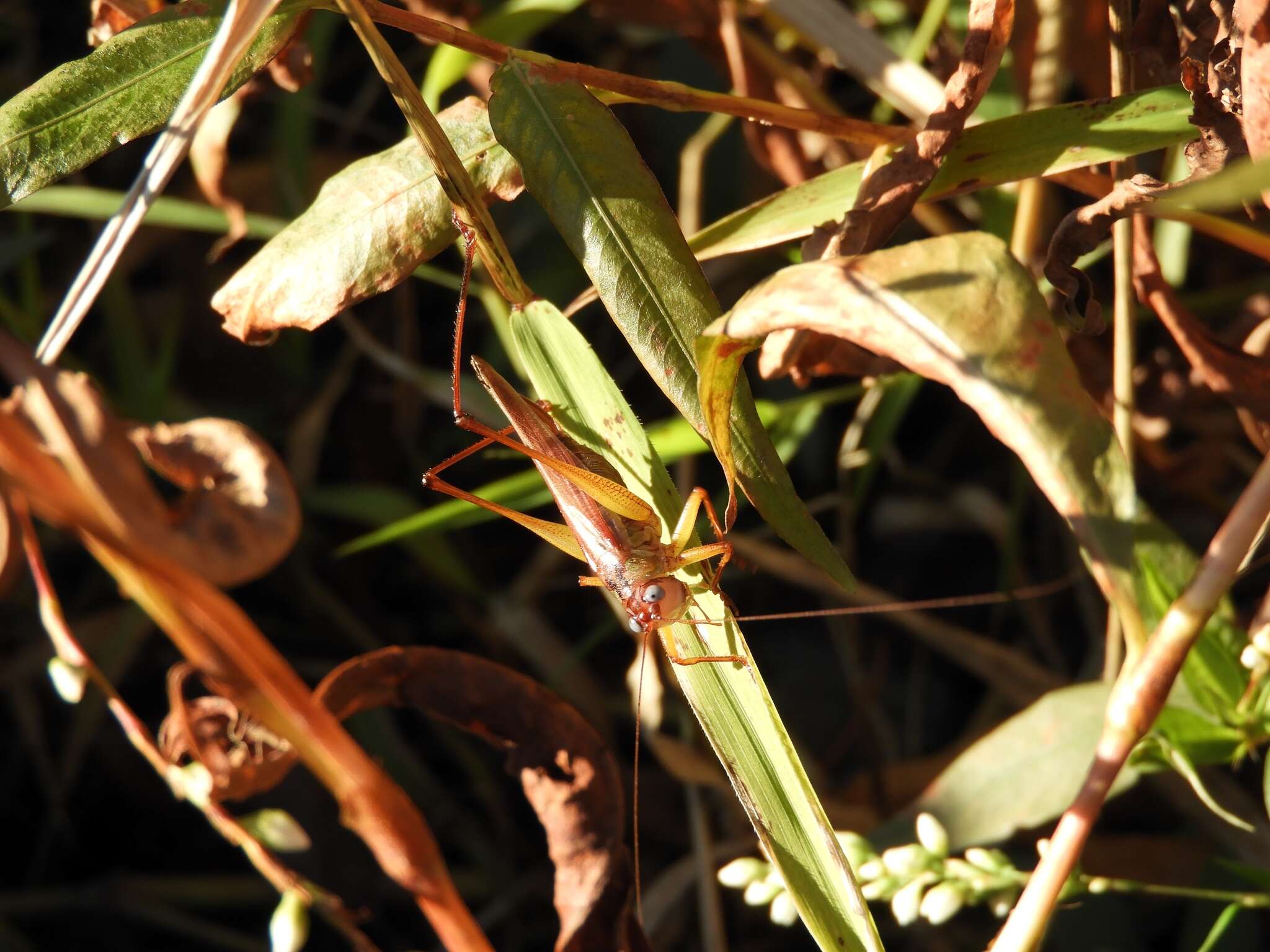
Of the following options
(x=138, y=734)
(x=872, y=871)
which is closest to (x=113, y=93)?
(x=138, y=734)

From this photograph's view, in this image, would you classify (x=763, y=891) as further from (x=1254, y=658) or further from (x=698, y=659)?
(x=1254, y=658)

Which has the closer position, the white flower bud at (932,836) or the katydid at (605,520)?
the white flower bud at (932,836)

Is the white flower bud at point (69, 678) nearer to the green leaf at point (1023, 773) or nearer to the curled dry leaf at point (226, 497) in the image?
the curled dry leaf at point (226, 497)

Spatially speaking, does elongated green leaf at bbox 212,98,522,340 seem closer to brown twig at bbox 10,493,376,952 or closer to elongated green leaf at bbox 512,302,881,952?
elongated green leaf at bbox 512,302,881,952

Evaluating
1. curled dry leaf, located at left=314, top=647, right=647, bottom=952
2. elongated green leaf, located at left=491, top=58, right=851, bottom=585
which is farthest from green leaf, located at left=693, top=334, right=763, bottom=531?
curled dry leaf, located at left=314, top=647, right=647, bottom=952

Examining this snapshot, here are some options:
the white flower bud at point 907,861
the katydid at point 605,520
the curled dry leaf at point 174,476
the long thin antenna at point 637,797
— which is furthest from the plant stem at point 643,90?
the white flower bud at point 907,861

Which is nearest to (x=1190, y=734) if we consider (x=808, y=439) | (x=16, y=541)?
(x=808, y=439)
